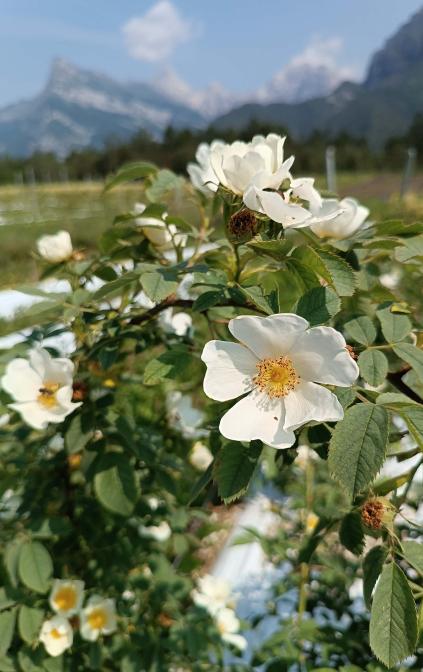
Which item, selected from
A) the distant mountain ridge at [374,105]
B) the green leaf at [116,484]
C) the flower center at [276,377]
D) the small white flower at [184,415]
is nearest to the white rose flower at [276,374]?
the flower center at [276,377]

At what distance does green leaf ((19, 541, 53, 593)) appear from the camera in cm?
80

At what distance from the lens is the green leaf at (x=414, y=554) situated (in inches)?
19.5

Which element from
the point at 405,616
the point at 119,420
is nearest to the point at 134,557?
the point at 119,420

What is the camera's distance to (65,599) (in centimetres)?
88

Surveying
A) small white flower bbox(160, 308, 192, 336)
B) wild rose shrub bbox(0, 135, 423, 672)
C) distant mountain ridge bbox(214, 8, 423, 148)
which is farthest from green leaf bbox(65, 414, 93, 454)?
distant mountain ridge bbox(214, 8, 423, 148)

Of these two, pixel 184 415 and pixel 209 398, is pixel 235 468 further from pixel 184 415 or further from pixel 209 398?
pixel 184 415

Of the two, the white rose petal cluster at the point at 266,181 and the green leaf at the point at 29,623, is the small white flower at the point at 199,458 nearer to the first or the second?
the green leaf at the point at 29,623

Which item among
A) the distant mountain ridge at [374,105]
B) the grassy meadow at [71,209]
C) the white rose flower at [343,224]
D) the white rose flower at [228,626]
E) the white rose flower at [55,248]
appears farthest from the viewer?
the distant mountain ridge at [374,105]

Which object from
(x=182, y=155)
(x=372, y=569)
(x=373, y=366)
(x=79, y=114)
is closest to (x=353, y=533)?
(x=372, y=569)

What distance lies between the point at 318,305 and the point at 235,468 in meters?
0.15

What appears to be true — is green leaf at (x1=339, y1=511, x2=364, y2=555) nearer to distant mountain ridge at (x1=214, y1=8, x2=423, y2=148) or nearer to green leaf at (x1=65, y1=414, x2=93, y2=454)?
green leaf at (x1=65, y1=414, x2=93, y2=454)

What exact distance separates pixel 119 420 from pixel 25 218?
16.7 m

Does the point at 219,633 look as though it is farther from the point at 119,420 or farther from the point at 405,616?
the point at 405,616

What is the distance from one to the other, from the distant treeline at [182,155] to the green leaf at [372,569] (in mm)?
12943
